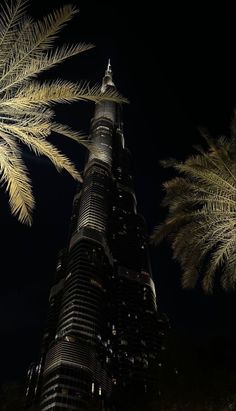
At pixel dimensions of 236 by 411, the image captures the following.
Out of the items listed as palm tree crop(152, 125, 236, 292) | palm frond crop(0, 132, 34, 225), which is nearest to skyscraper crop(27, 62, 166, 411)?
palm tree crop(152, 125, 236, 292)

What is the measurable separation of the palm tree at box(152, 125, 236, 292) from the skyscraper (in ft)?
147

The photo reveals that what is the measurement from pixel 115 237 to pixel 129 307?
128 feet

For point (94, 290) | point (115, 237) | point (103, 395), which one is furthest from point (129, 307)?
point (103, 395)

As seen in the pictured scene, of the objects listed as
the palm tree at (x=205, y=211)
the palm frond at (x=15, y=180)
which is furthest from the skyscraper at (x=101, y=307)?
the palm frond at (x=15, y=180)

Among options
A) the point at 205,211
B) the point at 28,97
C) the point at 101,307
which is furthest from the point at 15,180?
the point at 101,307

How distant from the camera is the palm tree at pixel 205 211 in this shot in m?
10.9

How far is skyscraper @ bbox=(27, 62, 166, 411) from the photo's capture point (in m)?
82.6

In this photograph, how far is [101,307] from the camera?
355ft

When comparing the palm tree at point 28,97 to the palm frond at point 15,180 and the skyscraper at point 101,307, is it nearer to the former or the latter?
the palm frond at point 15,180

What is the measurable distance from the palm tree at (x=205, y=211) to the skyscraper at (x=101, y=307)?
44916 millimetres

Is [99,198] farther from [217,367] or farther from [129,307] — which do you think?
[217,367]

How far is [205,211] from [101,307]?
101503 millimetres

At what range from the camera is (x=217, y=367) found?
64.4 ft

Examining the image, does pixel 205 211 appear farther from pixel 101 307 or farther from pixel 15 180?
pixel 101 307
